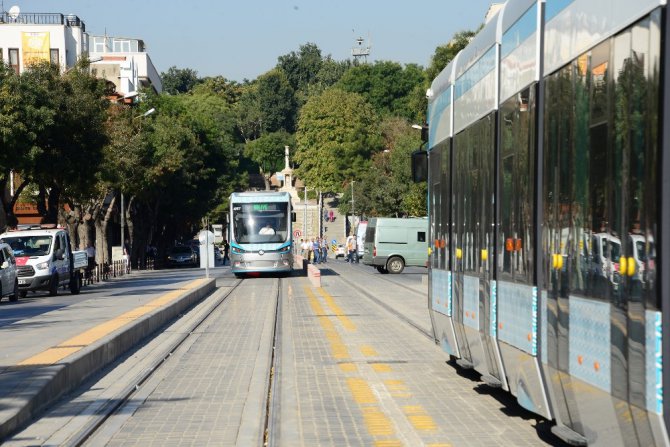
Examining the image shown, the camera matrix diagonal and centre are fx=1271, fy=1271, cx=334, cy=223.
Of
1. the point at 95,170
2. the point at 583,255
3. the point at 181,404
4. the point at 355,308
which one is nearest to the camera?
the point at 583,255

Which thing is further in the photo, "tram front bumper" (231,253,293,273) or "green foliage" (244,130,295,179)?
"green foliage" (244,130,295,179)

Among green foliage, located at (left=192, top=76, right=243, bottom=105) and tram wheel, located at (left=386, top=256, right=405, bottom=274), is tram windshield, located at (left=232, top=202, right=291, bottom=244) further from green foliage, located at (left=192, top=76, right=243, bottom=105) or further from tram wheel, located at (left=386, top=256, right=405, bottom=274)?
green foliage, located at (left=192, top=76, right=243, bottom=105)

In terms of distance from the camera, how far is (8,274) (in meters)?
36.2

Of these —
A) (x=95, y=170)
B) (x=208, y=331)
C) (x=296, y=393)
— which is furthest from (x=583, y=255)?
(x=95, y=170)

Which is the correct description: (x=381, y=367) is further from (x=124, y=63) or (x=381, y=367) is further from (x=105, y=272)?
(x=124, y=63)

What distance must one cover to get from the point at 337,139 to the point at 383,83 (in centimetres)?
1478

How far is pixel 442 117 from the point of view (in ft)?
48.8

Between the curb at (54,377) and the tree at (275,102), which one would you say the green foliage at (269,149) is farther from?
the curb at (54,377)

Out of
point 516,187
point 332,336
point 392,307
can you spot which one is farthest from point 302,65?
point 516,187

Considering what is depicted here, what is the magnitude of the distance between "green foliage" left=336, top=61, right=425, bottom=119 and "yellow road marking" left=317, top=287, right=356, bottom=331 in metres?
106

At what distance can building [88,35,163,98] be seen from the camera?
4144 inches

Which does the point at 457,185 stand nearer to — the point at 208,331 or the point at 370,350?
the point at 370,350

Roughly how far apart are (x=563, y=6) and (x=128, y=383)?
868 cm

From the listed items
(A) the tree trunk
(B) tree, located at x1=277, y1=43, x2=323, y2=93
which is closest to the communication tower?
(B) tree, located at x1=277, y1=43, x2=323, y2=93
